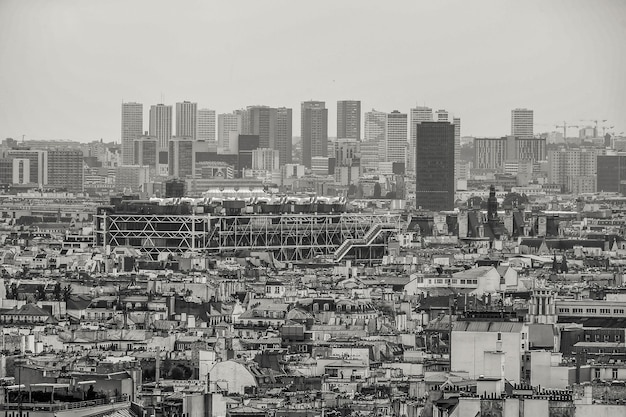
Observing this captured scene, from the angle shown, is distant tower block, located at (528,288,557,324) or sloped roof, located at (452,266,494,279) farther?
sloped roof, located at (452,266,494,279)

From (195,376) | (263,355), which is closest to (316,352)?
(263,355)

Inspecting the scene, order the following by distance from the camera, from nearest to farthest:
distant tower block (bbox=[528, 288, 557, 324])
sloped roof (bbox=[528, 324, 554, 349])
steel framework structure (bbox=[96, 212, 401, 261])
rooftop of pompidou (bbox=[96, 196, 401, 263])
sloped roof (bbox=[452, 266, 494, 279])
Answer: sloped roof (bbox=[528, 324, 554, 349])
distant tower block (bbox=[528, 288, 557, 324])
sloped roof (bbox=[452, 266, 494, 279])
steel framework structure (bbox=[96, 212, 401, 261])
rooftop of pompidou (bbox=[96, 196, 401, 263])

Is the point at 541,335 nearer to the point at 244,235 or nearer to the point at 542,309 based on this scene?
the point at 542,309

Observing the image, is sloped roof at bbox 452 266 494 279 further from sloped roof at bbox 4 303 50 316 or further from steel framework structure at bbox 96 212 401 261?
steel framework structure at bbox 96 212 401 261

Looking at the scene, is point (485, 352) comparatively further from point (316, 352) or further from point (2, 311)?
point (2, 311)

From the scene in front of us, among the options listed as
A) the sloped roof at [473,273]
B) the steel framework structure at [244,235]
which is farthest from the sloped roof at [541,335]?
the steel framework structure at [244,235]

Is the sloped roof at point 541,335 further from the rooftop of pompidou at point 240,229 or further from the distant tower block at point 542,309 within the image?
the rooftop of pompidou at point 240,229

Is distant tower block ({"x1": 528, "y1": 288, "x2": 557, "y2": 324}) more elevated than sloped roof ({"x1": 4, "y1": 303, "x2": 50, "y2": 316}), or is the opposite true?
distant tower block ({"x1": 528, "y1": 288, "x2": 557, "y2": 324})

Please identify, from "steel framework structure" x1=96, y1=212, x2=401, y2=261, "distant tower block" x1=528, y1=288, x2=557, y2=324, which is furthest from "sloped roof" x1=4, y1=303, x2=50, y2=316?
"steel framework structure" x1=96, y1=212, x2=401, y2=261
